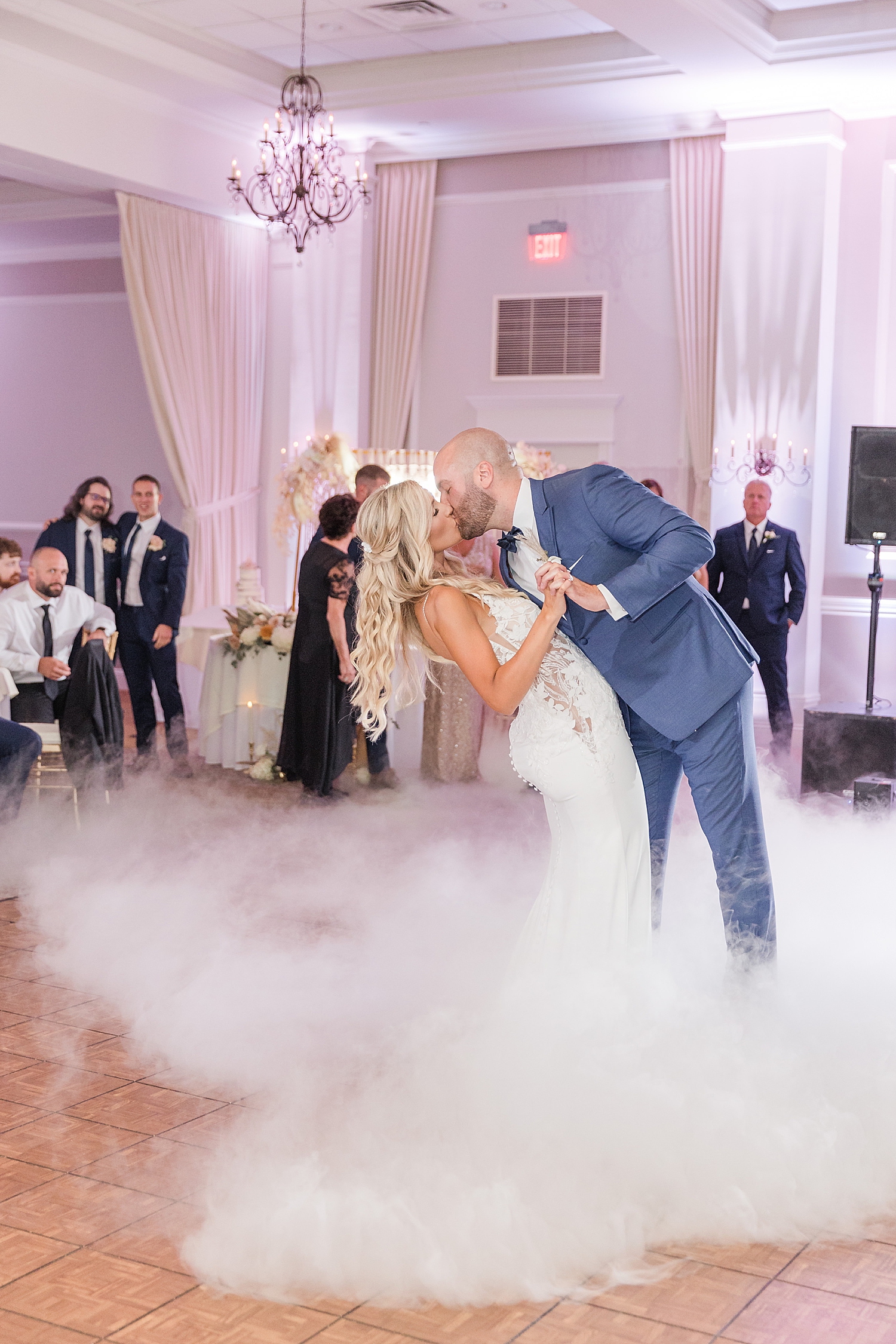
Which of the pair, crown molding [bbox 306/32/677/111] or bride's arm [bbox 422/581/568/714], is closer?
bride's arm [bbox 422/581/568/714]

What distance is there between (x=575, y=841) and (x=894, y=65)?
6397 mm

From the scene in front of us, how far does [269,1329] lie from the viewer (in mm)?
2188

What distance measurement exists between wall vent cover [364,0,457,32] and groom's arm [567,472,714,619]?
18.2 feet

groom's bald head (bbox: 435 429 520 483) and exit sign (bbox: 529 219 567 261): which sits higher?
exit sign (bbox: 529 219 567 261)

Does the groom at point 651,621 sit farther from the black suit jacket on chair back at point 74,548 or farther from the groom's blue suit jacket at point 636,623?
the black suit jacket on chair back at point 74,548

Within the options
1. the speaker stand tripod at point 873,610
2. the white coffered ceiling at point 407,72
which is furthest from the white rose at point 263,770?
the white coffered ceiling at point 407,72

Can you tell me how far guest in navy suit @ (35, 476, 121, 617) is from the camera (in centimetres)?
732

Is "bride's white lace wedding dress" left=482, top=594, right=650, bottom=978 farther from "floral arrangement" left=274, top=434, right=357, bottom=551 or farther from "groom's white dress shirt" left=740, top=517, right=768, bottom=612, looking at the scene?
"floral arrangement" left=274, top=434, right=357, bottom=551

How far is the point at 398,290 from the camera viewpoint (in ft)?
32.6

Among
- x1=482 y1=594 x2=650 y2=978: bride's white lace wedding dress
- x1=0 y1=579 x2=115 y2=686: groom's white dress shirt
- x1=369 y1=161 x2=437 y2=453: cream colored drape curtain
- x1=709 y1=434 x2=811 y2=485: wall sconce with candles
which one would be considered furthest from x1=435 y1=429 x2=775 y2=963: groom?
x1=369 y1=161 x2=437 y2=453: cream colored drape curtain

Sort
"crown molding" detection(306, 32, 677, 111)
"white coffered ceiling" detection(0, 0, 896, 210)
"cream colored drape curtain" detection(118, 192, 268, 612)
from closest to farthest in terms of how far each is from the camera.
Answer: "white coffered ceiling" detection(0, 0, 896, 210) → "crown molding" detection(306, 32, 677, 111) → "cream colored drape curtain" detection(118, 192, 268, 612)

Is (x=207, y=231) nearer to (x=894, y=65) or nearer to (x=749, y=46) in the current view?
(x=749, y=46)

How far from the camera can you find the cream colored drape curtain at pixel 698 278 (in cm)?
891

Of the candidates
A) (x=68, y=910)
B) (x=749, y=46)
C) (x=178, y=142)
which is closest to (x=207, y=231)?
(x=178, y=142)
